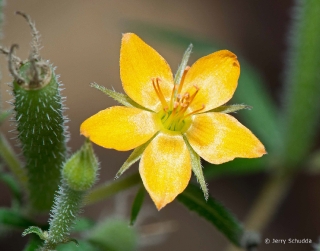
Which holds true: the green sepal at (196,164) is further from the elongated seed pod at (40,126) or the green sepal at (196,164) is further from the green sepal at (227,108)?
the elongated seed pod at (40,126)

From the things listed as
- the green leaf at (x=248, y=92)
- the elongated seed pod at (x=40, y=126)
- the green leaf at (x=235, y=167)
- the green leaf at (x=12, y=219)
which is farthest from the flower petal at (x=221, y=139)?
the green leaf at (x=248, y=92)

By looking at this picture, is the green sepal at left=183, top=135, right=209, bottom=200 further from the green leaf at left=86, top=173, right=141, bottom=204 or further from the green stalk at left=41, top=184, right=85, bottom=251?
the green stalk at left=41, top=184, right=85, bottom=251

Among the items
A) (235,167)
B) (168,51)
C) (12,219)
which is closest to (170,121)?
(12,219)

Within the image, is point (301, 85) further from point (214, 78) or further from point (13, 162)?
point (13, 162)

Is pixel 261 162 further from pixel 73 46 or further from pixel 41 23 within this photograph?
pixel 41 23

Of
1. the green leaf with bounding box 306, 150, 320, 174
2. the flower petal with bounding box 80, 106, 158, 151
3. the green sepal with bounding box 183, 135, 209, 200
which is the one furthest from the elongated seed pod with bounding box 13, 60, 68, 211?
the green leaf with bounding box 306, 150, 320, 174

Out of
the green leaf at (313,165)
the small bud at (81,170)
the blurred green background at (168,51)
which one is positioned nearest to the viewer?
the small bud at (81,170)
